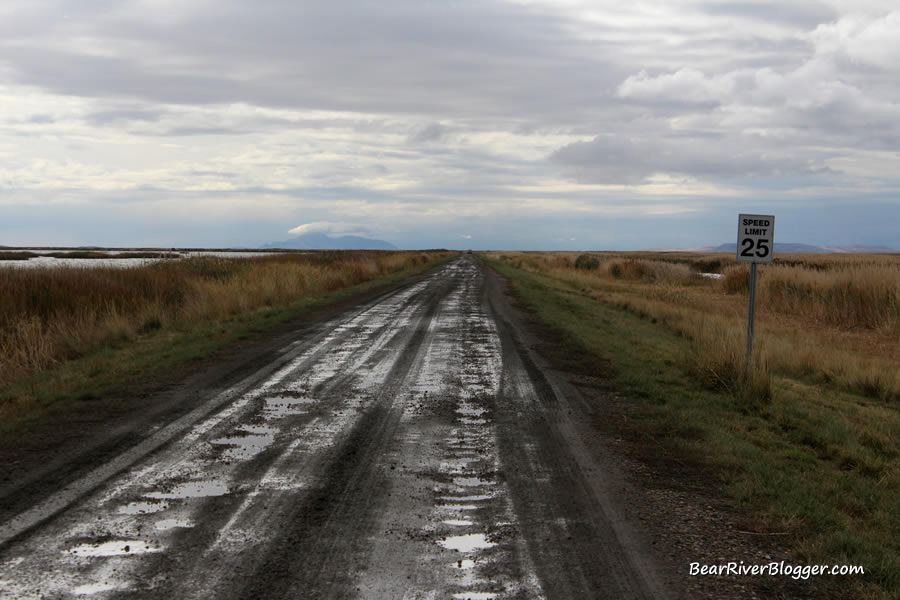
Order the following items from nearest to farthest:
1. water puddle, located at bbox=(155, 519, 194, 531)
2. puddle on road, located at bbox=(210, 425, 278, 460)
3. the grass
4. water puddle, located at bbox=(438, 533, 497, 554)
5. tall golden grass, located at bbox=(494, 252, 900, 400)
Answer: water puddle, located at bbox=(438, 533, 497, 554), water puddle, located at bbox=(155, 519, 194, 531), the grass, puddle on road, located at bbox=(210, 425, 278, 460), tall golden grass, located at bbox=(494, 252, 900, 400)

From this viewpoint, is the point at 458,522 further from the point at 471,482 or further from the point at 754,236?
the point at 754,236

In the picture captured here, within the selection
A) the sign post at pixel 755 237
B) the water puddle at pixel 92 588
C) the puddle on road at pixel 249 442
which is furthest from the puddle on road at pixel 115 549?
the sign post at pixel 755 237

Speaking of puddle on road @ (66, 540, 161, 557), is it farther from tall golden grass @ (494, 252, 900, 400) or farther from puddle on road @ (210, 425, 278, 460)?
tall golden grass @ (494, 252, 900, 400)

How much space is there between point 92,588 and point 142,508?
1161 millimetres

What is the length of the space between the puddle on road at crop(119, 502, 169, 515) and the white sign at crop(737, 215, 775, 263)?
341 inches

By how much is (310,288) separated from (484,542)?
918 inches

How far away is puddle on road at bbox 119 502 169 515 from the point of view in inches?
181

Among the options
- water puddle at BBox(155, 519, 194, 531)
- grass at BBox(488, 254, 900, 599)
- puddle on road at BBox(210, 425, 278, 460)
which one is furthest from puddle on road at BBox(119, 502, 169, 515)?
grass at BBox(488, 254, 900, 599)

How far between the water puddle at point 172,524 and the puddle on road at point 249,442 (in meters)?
1.40

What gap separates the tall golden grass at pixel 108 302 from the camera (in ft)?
40.1

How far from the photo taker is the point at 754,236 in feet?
33.1

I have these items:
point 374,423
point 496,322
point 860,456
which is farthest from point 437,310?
point 860,456

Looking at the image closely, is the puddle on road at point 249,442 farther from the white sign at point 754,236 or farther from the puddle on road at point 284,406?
the white sign at point 754,236

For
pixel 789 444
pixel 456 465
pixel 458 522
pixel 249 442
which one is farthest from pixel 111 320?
pixel 789 444
